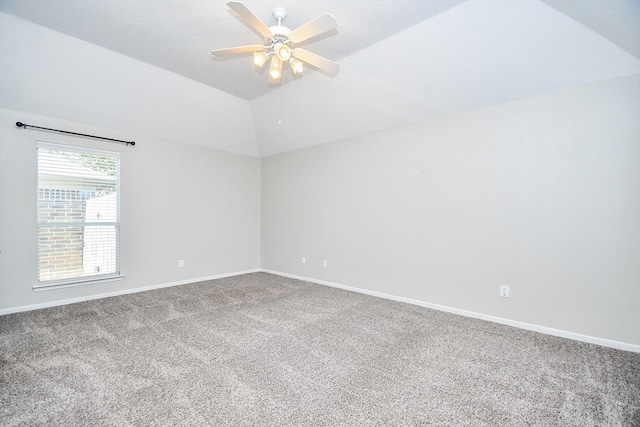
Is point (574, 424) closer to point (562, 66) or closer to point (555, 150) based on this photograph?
point (555, 150)

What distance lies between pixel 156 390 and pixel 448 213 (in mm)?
3366

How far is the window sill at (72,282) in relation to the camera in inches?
141

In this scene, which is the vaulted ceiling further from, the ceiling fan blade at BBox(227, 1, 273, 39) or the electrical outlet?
the electrical outlet

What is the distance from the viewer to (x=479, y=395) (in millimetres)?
1911

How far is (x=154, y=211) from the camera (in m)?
4.57

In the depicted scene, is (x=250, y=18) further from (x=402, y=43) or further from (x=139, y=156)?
(x=139, y=156)

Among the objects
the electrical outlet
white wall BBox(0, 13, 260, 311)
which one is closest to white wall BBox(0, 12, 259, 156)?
white wall BBox(0, 13, 260, 311)

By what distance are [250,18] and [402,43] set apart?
1655 millimetres

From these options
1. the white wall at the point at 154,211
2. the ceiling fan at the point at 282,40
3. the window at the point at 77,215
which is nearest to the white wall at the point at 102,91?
the white wall at the point at 154,211

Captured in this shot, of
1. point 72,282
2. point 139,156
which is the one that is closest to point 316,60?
point 139,156

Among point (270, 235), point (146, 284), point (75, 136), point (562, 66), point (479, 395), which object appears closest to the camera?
point (479, 395)

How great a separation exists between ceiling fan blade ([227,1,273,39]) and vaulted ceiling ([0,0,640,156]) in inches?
17.7

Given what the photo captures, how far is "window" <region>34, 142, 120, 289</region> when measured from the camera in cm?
364

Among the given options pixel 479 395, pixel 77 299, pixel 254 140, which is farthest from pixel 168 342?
pixel 254 140
